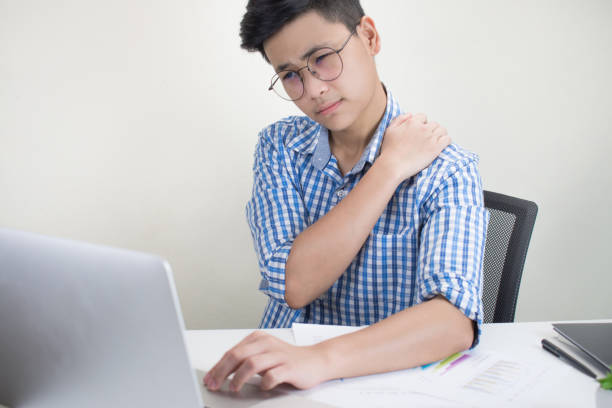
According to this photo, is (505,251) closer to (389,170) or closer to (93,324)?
(389,170)

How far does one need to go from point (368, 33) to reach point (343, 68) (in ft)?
0.51

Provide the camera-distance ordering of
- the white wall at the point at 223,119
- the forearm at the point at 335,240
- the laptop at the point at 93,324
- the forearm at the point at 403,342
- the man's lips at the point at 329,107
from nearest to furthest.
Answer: the laptop at the point at 93,324 → the forearm at the point at 403,342 → the forearm at the point at 335,240 → the man's lips at the point at 329,107 → the white wall at the point at 223,119

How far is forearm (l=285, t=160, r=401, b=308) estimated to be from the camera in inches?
44.8

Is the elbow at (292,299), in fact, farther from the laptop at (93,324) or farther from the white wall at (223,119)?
the white wall at (223,119)

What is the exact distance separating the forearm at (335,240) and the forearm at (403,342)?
0.73ft

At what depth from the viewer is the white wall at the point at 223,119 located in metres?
1.75

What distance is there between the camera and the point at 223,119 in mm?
1938

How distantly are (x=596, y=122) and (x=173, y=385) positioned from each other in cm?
211

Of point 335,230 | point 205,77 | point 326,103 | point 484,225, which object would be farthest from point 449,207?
point 205,77

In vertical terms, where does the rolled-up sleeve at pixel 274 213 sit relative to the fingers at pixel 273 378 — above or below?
above

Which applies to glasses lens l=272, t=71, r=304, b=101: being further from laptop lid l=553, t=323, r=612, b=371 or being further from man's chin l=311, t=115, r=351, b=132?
laptop lid l=553, t=323, r=612, b=371

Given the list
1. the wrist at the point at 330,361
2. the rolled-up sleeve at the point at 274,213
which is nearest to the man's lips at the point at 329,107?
the rolled-up sleeve at the point at 274,213

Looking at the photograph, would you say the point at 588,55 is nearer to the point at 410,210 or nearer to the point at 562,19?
the point at 562,19

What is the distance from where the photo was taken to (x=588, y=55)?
81.4 inches
